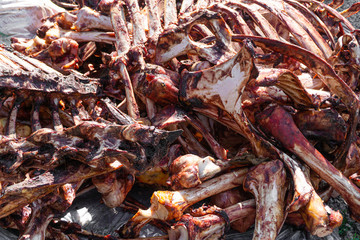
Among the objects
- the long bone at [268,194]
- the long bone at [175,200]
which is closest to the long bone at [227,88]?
the long bone at [268,194]

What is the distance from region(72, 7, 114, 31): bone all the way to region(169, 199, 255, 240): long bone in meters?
1.55

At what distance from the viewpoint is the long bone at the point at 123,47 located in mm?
1978

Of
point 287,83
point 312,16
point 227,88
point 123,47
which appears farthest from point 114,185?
point 312,16

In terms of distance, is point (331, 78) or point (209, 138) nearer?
point (331, 78)

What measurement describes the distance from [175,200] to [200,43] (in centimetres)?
99

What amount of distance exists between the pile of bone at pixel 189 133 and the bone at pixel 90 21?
0.23 meters

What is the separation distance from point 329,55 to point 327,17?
31.6 inches

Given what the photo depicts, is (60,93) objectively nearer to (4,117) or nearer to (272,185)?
(4,117)

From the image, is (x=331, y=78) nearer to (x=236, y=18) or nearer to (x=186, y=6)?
(x=236, y=18)

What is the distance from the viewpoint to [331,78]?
181 cm

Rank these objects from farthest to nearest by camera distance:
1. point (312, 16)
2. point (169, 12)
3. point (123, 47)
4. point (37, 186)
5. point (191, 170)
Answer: point (312, 16) → point (169, 12) → point (123, 47) → point (191, 170) → point (37, 186)

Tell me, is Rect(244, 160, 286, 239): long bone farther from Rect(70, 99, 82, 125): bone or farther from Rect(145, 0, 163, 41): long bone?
Rect(145, 0, 163, 41): long bone

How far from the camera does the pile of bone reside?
60.8 inches

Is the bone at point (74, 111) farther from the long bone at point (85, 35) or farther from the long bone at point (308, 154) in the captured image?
the long bone at point (308, 154)
